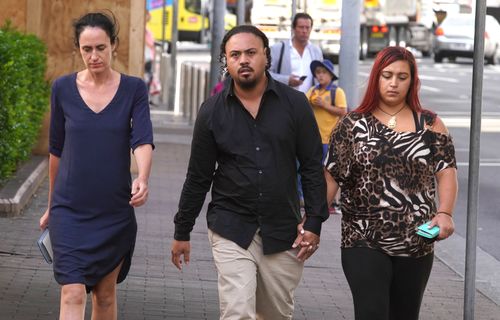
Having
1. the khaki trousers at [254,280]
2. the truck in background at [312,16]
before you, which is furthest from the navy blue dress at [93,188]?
the truck in background at [312,16]

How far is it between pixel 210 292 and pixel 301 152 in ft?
Answer: 10.0

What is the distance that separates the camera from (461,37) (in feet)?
166

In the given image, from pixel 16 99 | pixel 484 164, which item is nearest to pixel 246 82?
pixel 16 99

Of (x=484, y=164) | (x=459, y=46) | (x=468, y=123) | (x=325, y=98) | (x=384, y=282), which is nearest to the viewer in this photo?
(x=384, y=282)

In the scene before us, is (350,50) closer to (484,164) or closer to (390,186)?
(484,164)

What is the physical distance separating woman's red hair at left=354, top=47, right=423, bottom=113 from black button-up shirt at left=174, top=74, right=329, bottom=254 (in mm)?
270

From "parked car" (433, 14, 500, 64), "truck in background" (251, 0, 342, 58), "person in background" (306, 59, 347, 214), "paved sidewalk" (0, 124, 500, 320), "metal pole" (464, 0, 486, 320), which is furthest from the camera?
"parked car" (433, 14, 500, 64)

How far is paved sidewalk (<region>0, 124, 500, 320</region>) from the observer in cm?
821

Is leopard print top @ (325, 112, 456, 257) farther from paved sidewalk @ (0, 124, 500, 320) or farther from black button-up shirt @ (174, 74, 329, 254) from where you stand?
paved sidewalk @ (0, 124, 500, 320)

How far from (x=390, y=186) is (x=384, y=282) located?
421 millimetres

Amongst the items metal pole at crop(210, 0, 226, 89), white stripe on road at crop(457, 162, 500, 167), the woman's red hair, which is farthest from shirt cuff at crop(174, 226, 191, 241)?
metal pole at crop(210, 0, 226, 89)

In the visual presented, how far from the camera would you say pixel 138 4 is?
15.4 m

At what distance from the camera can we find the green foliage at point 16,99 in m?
11.9

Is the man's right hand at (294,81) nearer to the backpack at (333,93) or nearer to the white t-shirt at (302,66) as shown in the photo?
the backpack at (333,93)
